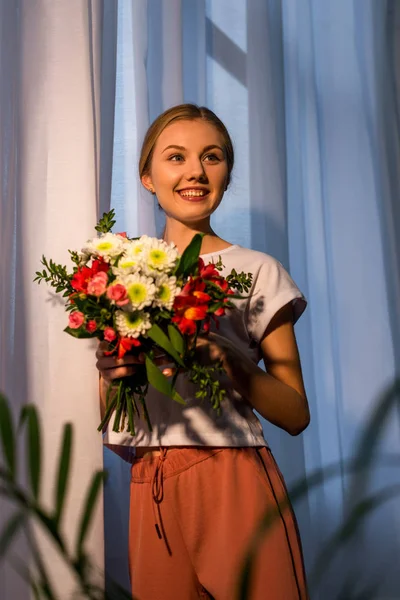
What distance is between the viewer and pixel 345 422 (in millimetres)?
2262

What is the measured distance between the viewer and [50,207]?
64.2 inches

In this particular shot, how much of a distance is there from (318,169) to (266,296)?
37.9 inches

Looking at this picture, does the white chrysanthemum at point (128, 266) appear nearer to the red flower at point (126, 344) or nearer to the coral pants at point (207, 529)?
the red flower at point (126, 344)

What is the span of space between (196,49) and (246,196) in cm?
43

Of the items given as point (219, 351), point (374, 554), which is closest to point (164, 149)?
point (219, 351)

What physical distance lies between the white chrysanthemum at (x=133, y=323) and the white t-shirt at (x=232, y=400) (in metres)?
0.22

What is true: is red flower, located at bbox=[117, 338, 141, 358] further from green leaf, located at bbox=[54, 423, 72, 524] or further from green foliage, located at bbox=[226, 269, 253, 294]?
green leaf, located at bbox=[54, 423, 72, 524]

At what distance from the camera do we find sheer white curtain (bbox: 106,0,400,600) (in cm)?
218

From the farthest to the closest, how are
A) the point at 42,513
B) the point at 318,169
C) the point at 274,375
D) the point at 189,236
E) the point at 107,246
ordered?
1. the point at 318,169
2. the point at 189,236
3. the point at 274,375
4. the point at 107,246
5. the point at 42,513

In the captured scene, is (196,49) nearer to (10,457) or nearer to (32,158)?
(32,158)

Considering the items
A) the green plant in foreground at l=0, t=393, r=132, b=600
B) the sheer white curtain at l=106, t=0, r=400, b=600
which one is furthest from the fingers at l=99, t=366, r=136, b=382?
the sheer white curtain at l=106, t=0, r=400, b=600

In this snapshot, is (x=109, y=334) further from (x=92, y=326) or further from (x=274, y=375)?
(x=274, y=375)

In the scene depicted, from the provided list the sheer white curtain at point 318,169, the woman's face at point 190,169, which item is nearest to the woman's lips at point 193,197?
the woman's face at point 190,169

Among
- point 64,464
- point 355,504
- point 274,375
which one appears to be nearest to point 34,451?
point 64,464
